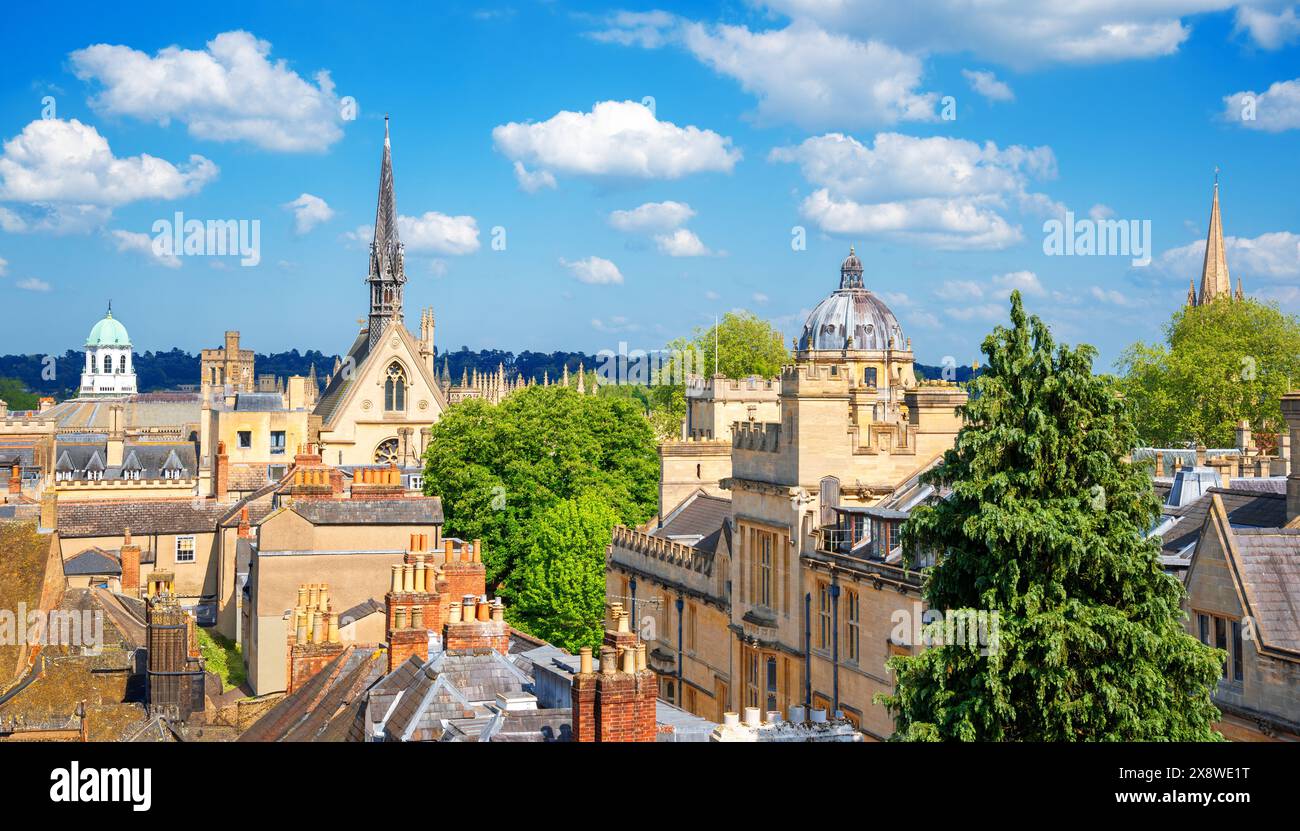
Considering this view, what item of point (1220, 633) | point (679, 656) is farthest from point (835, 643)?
point (679, 656)

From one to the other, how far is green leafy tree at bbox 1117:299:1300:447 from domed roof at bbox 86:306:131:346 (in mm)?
129470

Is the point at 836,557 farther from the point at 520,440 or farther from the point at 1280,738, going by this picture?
the point at 520,440

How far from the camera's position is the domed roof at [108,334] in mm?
171875

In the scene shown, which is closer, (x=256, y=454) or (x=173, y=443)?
(x=256, y=454)

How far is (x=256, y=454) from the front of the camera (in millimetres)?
88000

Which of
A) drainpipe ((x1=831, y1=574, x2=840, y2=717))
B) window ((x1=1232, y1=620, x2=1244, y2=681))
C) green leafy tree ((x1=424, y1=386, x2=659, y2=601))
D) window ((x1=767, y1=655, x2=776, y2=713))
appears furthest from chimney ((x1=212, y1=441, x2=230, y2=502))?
Answer: window ((x1=1232, y1=620, x2=1244, y2=681))

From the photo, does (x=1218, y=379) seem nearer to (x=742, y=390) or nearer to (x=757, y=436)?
(x=742, y=390)

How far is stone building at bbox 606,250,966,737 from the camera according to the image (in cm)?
2895

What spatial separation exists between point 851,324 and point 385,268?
1659 inches

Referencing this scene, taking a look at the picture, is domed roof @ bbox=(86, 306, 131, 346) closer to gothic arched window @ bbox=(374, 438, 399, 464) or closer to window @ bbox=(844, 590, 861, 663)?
gothic arched window @ bbox=(374, 438, 399, 464)

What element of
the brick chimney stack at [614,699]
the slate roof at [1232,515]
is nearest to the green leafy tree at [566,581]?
the slate roof at [1232,515]

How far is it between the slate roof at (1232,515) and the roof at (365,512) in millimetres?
23258
